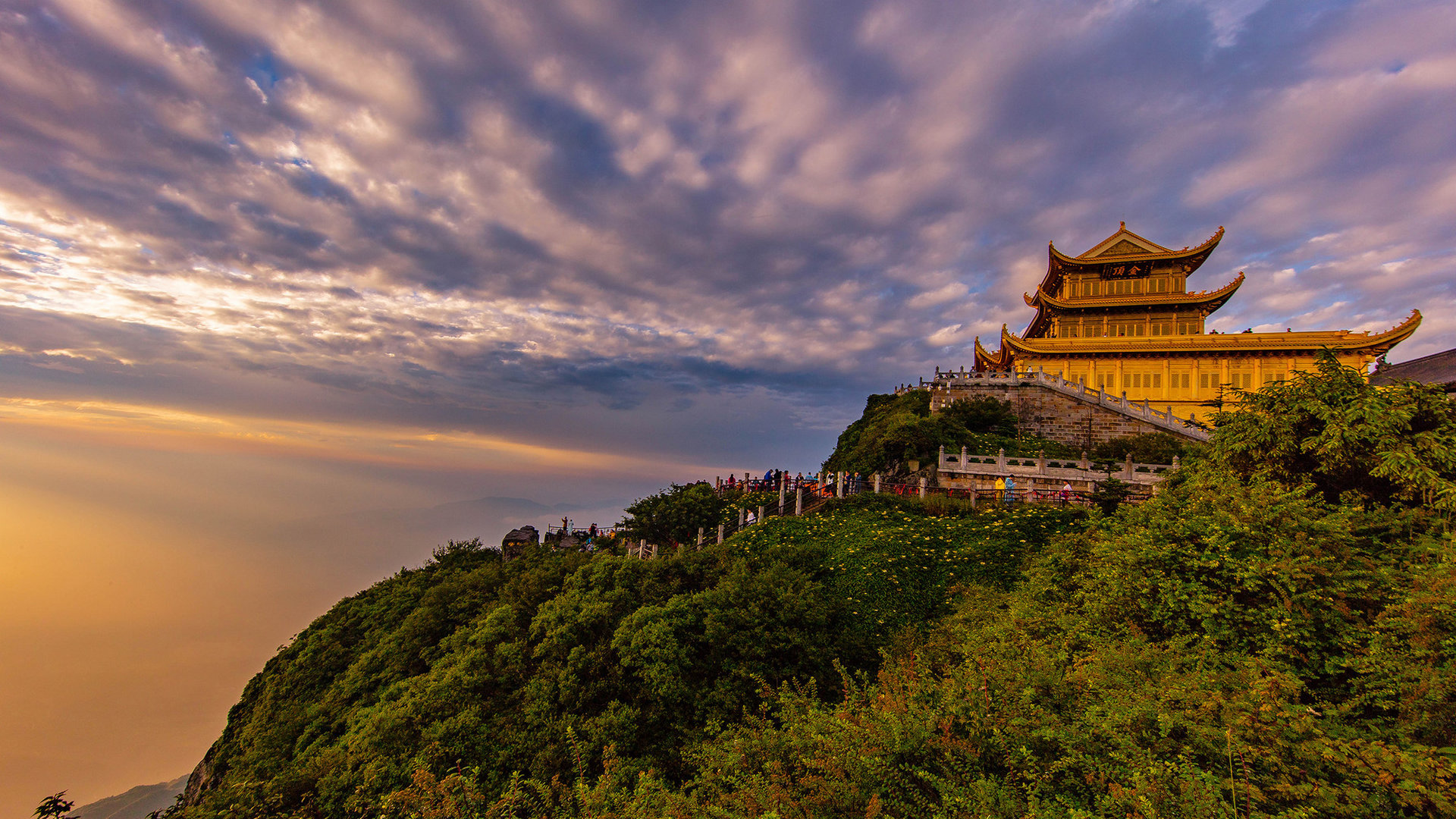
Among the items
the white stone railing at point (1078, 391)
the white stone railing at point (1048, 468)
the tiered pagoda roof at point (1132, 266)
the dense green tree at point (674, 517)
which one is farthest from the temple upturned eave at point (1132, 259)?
the dense green tree at point (674, 517)

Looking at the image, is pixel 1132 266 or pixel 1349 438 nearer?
pixel 1349 438

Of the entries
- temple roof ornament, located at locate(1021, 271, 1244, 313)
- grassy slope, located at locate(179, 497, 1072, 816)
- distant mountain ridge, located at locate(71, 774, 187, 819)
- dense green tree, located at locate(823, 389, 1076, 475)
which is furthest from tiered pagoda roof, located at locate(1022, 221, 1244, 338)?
distant mountain ridge, located at locate(71, 774, 187, 819)

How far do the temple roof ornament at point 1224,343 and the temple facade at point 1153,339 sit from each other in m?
0.05

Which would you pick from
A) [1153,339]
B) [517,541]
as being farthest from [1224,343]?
[517,541]

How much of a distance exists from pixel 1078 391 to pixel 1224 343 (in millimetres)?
11748

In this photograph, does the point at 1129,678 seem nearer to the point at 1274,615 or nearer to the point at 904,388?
the point at 1274,615

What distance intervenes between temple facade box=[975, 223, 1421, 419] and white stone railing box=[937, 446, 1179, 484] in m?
12.5

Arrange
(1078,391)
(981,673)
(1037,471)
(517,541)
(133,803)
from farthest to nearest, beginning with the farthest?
(133,803), (1078,391), (517,541), (1037,471), (981,673)

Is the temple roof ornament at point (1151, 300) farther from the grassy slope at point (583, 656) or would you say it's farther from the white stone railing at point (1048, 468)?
the grassy slope at point (583, 656)

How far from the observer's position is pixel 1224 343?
107 ft

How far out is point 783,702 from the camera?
7.45 meters

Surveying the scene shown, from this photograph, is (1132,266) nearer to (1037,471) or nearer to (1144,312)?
(1144,312)

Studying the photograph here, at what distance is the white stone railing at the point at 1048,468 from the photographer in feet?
65.2

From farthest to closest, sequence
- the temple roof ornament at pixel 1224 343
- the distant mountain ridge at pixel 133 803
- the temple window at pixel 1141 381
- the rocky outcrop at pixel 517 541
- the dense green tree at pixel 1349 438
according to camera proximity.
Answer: the distant mountain ridge at pixel 133 803, the temple window at pixel 1141 381, the temple roof ornament at pixel 1224 343, the rocky outcrop at pixel 517 541, the dense green tree at pixel 1349 438
